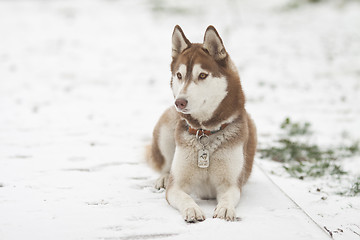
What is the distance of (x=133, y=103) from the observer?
720 centimetres

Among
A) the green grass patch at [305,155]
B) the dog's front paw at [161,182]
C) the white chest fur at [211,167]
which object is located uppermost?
the white chest fur at [211,167]

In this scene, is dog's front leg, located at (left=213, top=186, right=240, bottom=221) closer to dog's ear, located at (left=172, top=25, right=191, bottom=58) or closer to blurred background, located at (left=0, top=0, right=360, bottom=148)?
dog's ear, located at (left=172, top=25, right=191, bottom=58)

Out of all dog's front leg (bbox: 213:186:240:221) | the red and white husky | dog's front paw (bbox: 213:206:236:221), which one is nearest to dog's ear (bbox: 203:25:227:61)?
the red and white husky

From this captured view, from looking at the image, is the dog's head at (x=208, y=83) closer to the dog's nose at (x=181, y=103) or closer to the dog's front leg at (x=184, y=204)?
the dog's nose at (x=181, y=103)

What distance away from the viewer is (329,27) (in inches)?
506

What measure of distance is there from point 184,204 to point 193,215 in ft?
0.61

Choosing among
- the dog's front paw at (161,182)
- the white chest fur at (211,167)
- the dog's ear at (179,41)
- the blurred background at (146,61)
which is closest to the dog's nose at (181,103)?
the white chest fur at (211,167)

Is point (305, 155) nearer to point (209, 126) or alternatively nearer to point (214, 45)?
point (209, 126)

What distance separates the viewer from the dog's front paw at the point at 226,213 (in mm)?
2466

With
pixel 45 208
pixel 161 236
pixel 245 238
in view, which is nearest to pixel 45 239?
pixel 45 208

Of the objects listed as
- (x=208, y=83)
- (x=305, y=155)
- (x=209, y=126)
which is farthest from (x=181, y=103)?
(x=305, y=155)

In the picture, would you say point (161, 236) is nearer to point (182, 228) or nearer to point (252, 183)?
point (182, 228)

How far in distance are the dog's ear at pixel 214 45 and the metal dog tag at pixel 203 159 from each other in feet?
2.49

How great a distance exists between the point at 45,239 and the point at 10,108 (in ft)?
15.9
